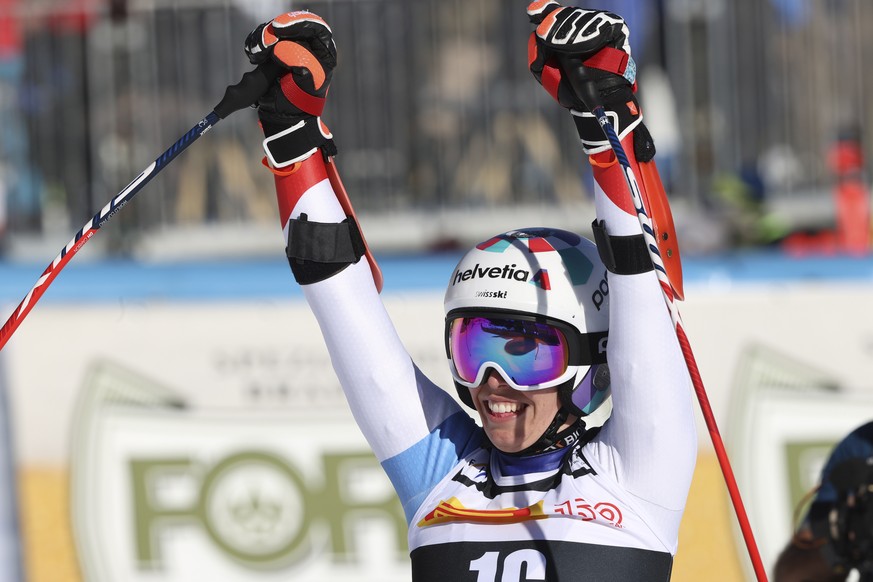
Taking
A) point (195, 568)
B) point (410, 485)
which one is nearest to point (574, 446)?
point (410, 485)

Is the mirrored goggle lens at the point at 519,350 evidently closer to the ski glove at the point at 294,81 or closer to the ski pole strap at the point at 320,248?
the ski pole strap at the point at 320,248

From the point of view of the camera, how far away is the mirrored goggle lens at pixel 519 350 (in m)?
2.54

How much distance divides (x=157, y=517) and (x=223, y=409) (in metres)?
0.41

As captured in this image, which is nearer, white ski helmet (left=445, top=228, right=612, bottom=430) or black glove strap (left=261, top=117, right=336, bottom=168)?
white ski helmet (left=445, top=228, right=612, bottom=430)

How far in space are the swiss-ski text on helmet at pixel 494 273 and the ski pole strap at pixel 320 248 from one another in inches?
8.9

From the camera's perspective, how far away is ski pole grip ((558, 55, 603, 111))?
236 cm

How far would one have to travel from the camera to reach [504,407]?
102 inches

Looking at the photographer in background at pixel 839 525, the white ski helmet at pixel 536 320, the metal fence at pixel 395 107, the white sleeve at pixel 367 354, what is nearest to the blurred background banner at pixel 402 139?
the metal fence at pixel 395 107

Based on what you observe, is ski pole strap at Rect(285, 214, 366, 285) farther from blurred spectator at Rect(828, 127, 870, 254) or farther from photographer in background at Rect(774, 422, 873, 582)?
blurred spectator at Rect(828, 127, 870, 254)

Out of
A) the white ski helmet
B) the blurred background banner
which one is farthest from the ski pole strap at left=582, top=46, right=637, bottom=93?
the blurred background banner

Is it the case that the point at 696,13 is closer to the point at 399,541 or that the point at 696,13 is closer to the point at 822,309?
the point at 822,309

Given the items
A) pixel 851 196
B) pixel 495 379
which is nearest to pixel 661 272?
pixel 495 379

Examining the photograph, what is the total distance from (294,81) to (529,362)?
2.25 ft

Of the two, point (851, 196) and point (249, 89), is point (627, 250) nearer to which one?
point (249, 89)
